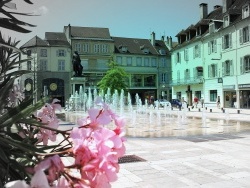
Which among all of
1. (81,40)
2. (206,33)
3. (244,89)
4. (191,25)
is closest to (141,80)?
(81,40)

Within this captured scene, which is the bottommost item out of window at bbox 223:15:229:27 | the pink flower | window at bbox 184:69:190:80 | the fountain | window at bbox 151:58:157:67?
the fountain

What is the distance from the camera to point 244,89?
3438 centimetres

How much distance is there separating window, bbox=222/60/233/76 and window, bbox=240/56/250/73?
211 cm

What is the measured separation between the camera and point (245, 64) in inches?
1362

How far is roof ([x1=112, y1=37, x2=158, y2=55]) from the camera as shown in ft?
213

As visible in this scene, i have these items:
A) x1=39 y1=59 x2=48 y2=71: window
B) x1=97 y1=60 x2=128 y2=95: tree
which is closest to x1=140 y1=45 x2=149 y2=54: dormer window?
x1=97 y1=60 x2=128 y2=95: tree

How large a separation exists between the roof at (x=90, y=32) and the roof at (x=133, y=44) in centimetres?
360

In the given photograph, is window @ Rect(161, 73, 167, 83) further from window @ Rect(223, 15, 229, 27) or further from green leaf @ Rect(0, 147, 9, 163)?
green leaf @ Rect(0, 147, 9, 163)

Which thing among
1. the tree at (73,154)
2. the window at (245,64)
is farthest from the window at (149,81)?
the tree at (73,154)

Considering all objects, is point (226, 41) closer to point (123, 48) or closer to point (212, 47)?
point (212, 47)

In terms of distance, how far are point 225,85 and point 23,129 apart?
3890cm

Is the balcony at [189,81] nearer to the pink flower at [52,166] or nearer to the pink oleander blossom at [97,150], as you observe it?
the pink oleander blossom at [97,150]

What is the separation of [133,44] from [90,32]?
1053cm

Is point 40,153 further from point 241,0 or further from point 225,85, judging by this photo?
point 241,0
